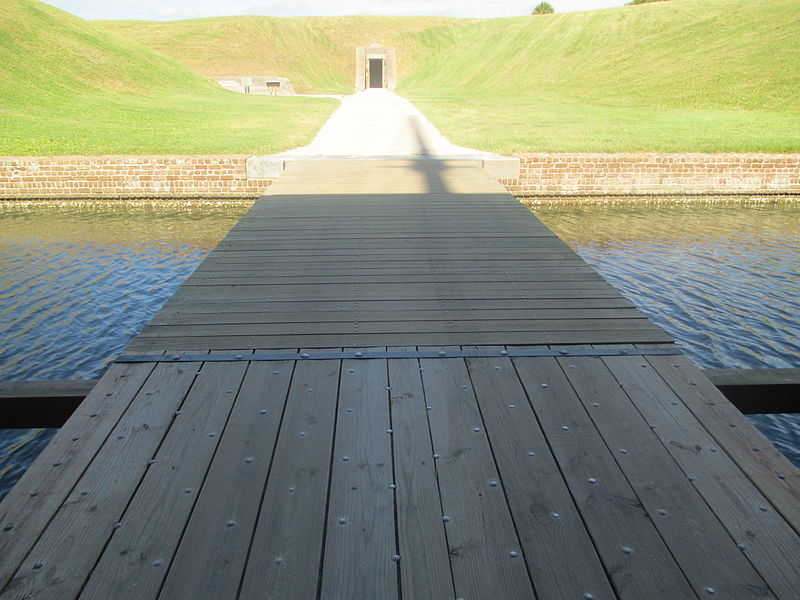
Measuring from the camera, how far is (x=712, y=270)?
834cm

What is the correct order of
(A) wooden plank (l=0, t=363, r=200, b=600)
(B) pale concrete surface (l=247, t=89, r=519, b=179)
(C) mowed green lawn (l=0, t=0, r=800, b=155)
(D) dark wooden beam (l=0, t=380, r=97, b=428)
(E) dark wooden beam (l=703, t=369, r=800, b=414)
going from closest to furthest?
(A) wooden plank (l=0, t=363, r=200, b=600) → (D) dark wooden beam (l=0, t=380, r=97, b=428) → (E) dark wooden beam (l=703, t=369, r=800, b=414) → (B) pale concrete surface (l=247, t=89, r=519, b=179) → (C) mowed green lawn (l=0, t=0, r=800, b=155)

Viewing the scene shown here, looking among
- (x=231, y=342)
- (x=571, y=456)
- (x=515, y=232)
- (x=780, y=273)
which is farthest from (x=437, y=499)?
(x=780, y=273)

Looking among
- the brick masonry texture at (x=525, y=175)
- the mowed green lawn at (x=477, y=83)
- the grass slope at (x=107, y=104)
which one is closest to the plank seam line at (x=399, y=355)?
the brick masonry texture at (x=525, y=175)

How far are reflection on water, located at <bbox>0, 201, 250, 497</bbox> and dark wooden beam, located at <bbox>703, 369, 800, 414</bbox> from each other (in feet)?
14.8

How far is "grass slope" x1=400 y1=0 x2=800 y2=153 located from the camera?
16.5 m

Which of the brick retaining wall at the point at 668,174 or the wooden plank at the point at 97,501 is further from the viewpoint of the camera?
the brick retaining wall at the point at 668,174

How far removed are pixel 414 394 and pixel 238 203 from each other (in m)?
10.0

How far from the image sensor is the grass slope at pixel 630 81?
1645 cm

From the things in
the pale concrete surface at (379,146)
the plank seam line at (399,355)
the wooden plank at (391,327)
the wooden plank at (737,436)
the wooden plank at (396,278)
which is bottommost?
the wooden plank at (737,436)

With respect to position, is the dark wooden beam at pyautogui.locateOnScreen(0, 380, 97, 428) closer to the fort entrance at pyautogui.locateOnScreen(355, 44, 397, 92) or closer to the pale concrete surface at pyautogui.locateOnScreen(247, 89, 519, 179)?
the pale concrete surface at pyautogui.locateOnScreen(247, 89, 519, 179)

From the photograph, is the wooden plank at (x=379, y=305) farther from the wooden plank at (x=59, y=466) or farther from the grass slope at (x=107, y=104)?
the grass slope at (x=107, y=104)

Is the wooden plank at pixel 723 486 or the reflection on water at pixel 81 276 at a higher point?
the wooden plank at pixel 723 486

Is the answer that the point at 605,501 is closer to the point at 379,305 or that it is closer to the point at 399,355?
the point at 399,355

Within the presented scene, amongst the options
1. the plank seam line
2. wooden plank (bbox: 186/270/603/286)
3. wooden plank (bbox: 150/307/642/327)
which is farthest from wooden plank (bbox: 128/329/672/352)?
wooden plank (bbox: 186/270/603/286)
